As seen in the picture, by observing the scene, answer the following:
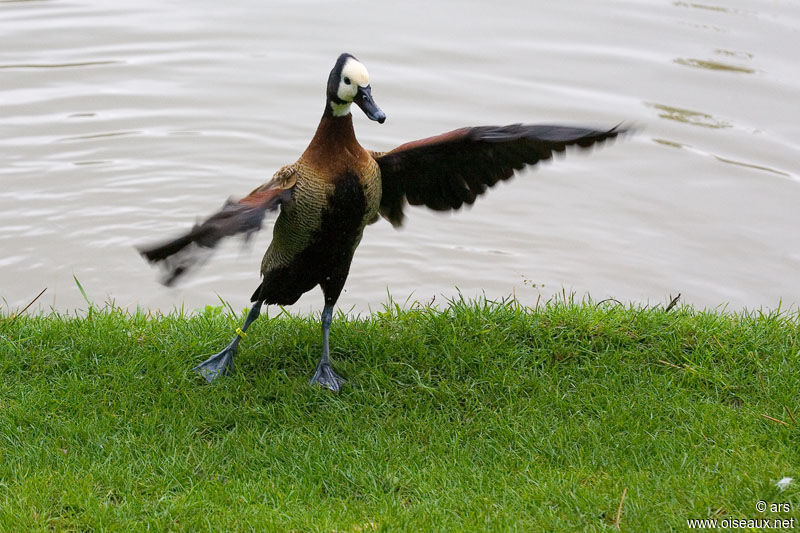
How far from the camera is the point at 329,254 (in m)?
4.50

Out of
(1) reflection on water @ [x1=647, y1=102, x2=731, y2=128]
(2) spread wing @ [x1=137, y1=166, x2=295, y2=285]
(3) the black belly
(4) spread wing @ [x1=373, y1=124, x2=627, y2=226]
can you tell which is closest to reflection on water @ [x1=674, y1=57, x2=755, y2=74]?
(1) reflection on water @ [x1=647, y1=102, x2=731, y2=128]

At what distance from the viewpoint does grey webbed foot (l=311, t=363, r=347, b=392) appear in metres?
4.55

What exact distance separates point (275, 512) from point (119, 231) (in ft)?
13.1

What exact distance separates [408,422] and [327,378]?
0.51 metres

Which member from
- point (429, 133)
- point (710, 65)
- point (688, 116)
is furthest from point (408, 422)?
point (710, 65)

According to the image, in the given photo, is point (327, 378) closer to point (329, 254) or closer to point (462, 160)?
point (329, 254)

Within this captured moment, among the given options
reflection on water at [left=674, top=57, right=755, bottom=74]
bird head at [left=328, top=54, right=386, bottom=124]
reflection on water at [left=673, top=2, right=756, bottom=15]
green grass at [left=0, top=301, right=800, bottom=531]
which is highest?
reflection on water at [left=673, top=2, right=756, bottom=15]

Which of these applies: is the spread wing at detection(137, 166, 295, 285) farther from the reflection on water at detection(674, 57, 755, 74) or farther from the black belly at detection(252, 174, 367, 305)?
the reflection on water at detection(674, 57, 755, 74)

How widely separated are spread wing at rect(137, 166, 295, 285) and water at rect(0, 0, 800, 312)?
2129 mm

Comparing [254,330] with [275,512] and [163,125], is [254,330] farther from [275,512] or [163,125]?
[163,125]

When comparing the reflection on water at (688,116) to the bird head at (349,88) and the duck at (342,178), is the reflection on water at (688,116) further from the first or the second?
the bird head at (349,88)

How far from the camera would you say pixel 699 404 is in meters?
4.34

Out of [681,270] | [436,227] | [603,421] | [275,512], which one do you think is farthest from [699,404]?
[436,227]

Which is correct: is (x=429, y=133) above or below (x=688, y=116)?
below
